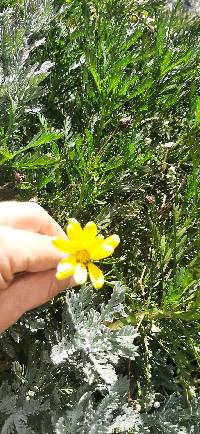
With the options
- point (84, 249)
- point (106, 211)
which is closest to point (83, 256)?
point (84, 249)

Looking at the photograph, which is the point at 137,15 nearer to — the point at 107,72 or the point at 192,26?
the point at 192,26

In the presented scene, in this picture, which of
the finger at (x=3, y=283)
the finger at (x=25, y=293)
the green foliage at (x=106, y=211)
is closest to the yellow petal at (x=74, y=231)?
the finger at (x=25, y=293)

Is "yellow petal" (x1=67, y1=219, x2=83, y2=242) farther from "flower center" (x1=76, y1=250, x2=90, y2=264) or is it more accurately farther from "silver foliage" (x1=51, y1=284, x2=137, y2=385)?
"silver foliage" (x1=51, y1=284, x2=137, y2=385)

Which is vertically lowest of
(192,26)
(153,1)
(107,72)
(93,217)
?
(93,217)

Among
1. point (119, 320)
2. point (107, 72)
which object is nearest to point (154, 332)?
point (119, 320)

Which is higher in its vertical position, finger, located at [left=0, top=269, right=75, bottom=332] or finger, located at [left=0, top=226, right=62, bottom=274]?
finger, located at [left=0, top=226, right=62, bottom=274]

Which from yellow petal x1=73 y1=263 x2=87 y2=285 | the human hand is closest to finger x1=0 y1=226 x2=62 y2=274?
the human hand

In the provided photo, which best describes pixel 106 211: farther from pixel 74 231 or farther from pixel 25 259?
pixel 25 259
